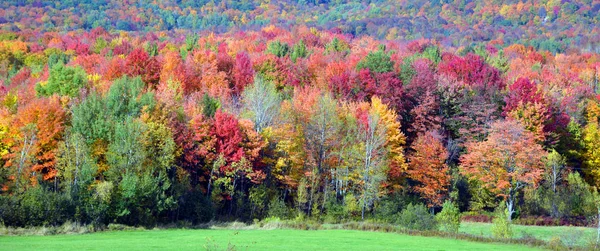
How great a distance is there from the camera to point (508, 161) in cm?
6269

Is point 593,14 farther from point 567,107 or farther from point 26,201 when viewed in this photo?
point 26,201

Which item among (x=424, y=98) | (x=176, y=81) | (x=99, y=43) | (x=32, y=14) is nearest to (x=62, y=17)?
(x=32, y=14)

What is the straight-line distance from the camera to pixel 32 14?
18762 cm

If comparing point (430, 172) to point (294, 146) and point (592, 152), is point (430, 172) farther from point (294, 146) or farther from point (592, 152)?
point (592, 152)

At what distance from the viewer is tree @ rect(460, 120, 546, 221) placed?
2418 inches

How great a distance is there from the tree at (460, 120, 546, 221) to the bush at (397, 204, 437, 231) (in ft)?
45.7

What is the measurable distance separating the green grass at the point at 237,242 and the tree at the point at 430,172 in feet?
59.7

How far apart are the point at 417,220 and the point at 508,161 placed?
17.5 meters

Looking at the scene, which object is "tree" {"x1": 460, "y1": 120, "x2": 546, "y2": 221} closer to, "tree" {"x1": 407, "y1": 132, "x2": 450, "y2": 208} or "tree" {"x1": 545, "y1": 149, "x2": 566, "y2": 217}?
"tree" {"x1": 545, "y1": 149, "x2": 566, "y2": 217}

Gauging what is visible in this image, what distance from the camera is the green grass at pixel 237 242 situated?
109ft

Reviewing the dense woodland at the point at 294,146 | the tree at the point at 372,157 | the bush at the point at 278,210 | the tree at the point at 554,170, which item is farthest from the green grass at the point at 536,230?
the bush at the point at 278,210

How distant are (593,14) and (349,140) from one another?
163156mm

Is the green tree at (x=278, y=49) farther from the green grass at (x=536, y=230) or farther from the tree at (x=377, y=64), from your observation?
the green grass at (x=536, y=230)

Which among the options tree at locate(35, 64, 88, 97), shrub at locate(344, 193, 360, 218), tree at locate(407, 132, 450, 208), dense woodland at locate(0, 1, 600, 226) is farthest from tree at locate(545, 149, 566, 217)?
tree at locate(35, 64, 88, 97)
